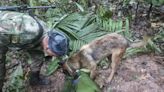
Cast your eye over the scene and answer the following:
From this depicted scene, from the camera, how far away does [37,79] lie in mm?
5648

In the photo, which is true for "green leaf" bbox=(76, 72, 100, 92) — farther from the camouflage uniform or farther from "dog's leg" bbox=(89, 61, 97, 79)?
"dog's leg" bbox=(89, 61, 97, 79)

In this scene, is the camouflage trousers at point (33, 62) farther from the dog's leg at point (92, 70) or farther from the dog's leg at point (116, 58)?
the dog's leg at point (116, 58)

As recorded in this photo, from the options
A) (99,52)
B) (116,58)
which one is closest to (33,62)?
(99,52)

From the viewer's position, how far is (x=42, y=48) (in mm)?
4926

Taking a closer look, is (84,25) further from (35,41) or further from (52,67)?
(35,41)

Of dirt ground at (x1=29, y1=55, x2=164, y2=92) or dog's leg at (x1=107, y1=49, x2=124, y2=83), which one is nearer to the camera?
dog's leg at (x1=107, y1=49, x2=124, y2=83)

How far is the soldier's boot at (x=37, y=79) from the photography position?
18.0 feet

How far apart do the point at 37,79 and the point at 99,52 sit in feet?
3.23

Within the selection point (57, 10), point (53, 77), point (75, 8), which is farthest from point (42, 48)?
point (75, 8)

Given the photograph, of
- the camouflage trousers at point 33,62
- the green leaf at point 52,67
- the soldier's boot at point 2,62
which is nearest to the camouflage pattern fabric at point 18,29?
the soldier's boot at point 2,62

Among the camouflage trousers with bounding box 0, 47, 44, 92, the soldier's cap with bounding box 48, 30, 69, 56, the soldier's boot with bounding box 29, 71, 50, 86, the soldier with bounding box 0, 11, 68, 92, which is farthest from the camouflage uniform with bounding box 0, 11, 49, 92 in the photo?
the soldier's boot with bounding box 29, 71, 50, 86

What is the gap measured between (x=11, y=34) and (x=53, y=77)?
1672mm

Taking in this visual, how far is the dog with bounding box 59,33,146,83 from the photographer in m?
5.33

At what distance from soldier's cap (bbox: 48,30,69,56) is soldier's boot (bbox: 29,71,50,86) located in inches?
35.8
